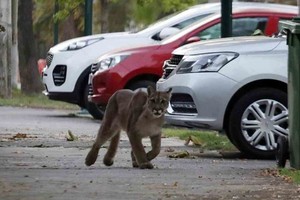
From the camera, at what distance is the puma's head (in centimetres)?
1247

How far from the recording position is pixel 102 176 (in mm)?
11461

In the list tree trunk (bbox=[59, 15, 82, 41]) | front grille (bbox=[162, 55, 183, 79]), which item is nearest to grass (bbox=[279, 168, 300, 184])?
front grille (bbox=[162, 55, 183, 79])

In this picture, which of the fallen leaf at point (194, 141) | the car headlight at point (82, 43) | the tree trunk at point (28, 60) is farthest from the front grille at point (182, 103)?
the tree trunk at point (28, 60)

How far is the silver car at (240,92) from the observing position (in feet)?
46.6

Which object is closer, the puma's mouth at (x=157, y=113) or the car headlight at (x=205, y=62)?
the puma's mouth at (x=157, y=113)

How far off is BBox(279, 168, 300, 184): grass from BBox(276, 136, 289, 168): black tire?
43 centimetres

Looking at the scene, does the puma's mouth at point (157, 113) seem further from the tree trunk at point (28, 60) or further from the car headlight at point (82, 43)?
the tree trunk at point (28, 60)

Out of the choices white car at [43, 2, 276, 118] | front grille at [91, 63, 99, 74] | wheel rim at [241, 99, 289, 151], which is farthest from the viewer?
white car at [43, 2, 276, 118]

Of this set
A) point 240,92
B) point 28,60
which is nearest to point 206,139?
point 240,92

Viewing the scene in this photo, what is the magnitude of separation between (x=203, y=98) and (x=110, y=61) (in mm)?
5088

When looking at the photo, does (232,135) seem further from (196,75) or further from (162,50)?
(162,50)

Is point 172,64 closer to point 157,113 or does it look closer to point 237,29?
point 157,113

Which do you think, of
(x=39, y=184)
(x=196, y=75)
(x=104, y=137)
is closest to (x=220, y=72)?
(x=196, y=75)

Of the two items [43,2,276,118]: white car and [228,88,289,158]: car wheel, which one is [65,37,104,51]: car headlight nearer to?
[43,2,276,118]: white car
